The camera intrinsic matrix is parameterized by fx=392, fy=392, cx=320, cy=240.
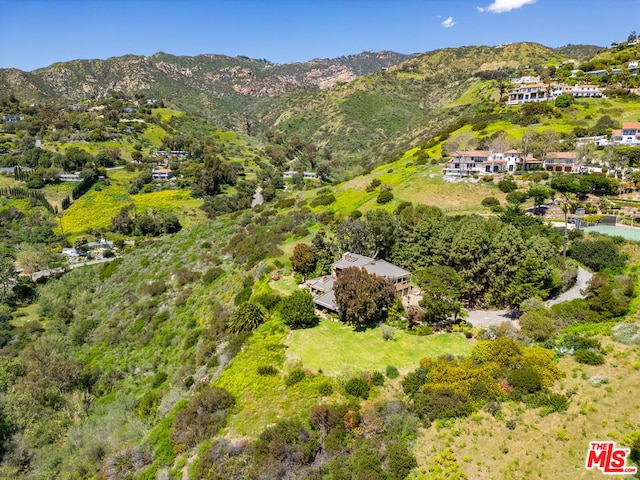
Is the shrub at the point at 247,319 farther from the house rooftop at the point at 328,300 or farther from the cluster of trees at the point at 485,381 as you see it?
the cluster of trees at the point at 485,381

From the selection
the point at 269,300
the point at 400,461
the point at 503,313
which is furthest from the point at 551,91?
the point at 400,461

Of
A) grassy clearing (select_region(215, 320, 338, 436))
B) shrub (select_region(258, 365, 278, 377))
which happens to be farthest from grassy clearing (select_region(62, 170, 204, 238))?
shrub (select_region(258, 365, 278, 377))

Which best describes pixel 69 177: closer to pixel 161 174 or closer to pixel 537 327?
pixel 161 174

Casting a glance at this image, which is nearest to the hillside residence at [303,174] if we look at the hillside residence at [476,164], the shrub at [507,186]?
the hillside residence at [476,164]

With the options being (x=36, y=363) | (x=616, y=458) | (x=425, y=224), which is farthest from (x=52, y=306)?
(x=616, y=458)

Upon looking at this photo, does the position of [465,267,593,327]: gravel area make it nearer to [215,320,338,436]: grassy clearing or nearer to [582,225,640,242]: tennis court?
[582,225,640,242]: tennis court

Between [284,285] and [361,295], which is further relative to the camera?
[284,285]

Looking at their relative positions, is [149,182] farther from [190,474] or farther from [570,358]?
[570,358]

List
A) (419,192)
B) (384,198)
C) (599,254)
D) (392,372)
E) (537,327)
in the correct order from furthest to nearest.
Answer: (419,192), (384,198), (599,254), (537,327), (392,372)
